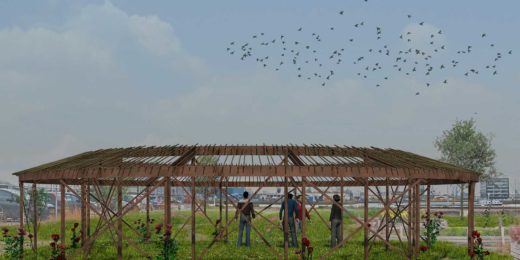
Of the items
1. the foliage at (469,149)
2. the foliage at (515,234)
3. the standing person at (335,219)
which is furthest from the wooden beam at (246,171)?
the foliage at (469,149)

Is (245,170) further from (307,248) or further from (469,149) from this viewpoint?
(469,149)

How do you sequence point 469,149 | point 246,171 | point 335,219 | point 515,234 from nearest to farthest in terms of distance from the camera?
point 246,171 < point 335,219 < point 515,234 < point 469,149

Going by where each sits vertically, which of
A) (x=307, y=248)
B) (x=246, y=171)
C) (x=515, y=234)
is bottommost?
(x=515, y=234)

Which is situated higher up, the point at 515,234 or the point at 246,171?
the point at 246,171

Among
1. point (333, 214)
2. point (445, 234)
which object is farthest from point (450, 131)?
point (333, 214)

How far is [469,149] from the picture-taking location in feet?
149

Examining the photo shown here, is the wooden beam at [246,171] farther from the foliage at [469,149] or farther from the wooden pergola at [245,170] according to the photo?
the foliage at [469,149]

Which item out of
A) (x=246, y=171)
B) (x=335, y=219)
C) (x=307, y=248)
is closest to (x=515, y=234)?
(x=335, y=219)

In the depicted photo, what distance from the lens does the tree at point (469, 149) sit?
150ft

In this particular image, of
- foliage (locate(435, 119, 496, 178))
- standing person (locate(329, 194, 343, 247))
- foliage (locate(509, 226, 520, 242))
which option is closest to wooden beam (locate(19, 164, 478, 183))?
standing person (locate(329, 194, 343, 247))

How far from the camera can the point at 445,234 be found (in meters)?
30.7

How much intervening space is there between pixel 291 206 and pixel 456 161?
28735mm

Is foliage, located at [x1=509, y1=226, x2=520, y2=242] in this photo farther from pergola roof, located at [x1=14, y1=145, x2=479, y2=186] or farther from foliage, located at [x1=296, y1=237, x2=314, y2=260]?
foliage, located at [x1=296, y1=237, x2=314, y2=260]

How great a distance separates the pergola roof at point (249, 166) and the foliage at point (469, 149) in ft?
89.7
